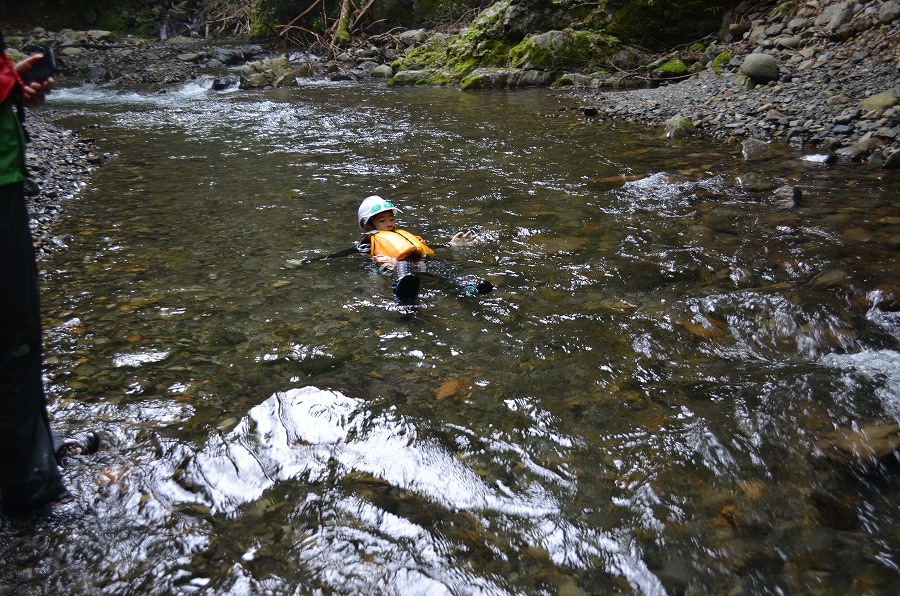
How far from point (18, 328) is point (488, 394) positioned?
7.36ft

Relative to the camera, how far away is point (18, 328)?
88.0 inches

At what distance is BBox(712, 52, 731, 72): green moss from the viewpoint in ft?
43.3

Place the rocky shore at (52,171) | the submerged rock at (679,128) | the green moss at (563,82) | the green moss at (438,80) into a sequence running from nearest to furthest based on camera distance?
the rocky shore at (52,171) → the submerged rock at (679,128) → the green moss at (563,82) → the green moss at (438,80)

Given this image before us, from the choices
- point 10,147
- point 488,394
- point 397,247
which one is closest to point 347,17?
point 397,247

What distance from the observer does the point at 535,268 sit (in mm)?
5121

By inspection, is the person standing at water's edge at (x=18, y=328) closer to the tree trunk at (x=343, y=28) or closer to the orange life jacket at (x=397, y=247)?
the orange life jacket at (x=397, y=247)

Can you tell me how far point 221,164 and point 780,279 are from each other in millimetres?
7806

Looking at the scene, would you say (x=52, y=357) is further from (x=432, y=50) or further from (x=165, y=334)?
(x=432, y=50)

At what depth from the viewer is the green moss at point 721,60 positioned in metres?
13.2

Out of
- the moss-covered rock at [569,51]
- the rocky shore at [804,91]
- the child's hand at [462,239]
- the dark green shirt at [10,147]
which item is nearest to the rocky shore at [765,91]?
the rocky shore at [804,91]

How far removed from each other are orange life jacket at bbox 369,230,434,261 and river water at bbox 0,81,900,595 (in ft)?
0.97

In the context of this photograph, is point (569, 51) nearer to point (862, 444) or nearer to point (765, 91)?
point (765, 91)

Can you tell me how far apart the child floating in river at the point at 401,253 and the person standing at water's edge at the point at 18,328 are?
7.97 feet

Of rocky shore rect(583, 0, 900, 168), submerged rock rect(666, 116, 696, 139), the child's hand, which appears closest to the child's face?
the child's hand
